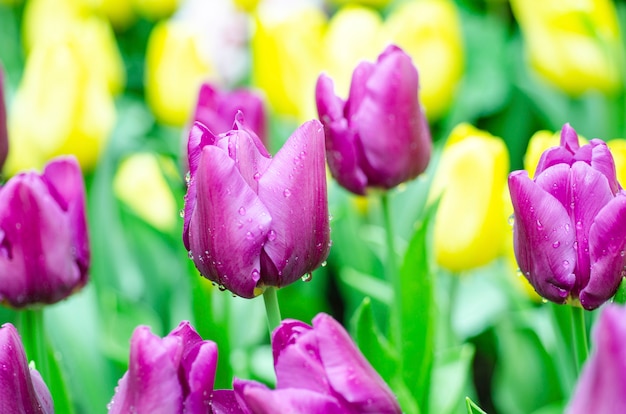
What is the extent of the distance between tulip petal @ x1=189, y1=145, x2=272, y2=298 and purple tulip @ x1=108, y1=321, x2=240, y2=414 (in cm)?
7

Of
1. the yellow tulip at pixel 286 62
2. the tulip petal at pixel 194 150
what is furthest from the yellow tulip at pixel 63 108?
the tulip petal at pixel 194 150

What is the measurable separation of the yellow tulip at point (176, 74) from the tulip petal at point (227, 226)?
0.85 meters

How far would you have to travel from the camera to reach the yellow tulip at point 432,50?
131 cm

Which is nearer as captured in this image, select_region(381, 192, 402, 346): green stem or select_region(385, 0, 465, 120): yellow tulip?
select_region(381, 192, 402, 346): green stem

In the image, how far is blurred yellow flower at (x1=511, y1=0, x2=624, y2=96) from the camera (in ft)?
4.12

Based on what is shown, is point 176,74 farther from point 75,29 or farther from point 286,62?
point 75,29

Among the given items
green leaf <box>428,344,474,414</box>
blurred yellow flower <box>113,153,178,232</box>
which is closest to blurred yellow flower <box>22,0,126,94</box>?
blurred yellow flower <box>113,153,178,232</box>

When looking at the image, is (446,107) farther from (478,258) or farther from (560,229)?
(560,229)

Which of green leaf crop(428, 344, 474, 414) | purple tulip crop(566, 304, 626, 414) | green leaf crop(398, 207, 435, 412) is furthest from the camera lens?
green leaf crop(428, 344, 474, 414)

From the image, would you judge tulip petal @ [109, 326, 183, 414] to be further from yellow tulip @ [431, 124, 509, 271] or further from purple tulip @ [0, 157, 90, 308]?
yellow tulip @ [431, 124, 509, 271]

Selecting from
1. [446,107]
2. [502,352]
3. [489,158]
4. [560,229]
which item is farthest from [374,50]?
[560,229]

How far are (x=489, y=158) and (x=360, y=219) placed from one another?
1.44ft

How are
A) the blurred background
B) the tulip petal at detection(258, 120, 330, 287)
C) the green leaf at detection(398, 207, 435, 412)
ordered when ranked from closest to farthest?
1. the tulip petal at detection(258, 120, 330, 287)
2. the green leaf at detection(398, 207, 435, 412)
3. the blurred background

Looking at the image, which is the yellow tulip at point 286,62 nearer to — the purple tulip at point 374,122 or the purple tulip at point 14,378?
the purple tulip at point 374,122
